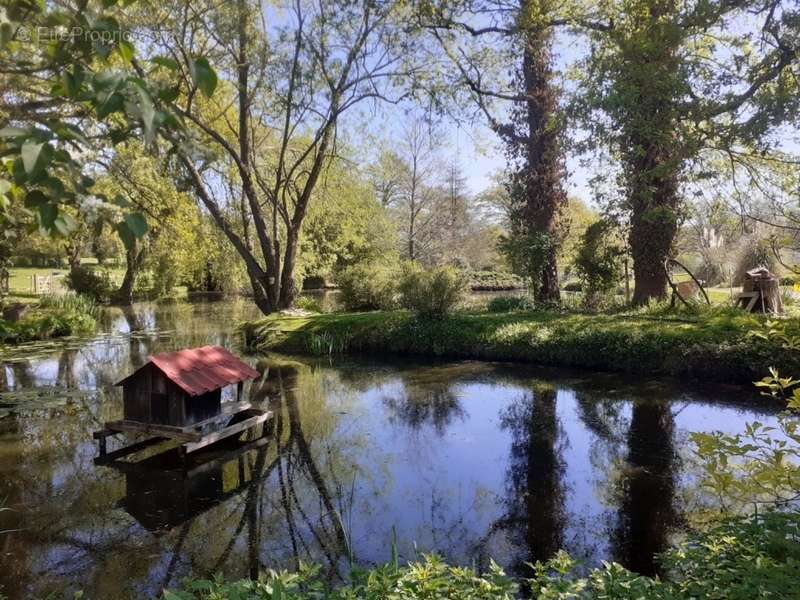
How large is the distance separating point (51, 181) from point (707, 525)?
16.6ft

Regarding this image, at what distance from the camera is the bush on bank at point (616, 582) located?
2.29 m

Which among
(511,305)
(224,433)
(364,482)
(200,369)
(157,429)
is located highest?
(511,305)

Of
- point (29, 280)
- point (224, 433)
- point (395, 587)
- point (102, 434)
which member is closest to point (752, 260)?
point (224, 433)

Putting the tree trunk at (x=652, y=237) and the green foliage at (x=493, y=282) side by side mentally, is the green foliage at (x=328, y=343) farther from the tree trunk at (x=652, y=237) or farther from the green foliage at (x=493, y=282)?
the green foliage at (x=493, y=282)

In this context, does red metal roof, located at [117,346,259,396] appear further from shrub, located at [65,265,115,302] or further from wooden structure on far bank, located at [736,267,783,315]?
shrub, located at [65,265,115,302]

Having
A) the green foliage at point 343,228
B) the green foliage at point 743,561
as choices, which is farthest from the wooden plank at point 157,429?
the green foliage at point 343,228

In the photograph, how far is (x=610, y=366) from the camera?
10609mm

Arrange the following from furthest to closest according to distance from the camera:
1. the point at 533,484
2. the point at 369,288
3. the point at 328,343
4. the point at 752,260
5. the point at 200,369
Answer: the point at 752,260
the point at 369,288
the point at 328,343
the point at 200,369
the point at 533,484

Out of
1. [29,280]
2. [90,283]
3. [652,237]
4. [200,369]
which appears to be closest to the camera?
[200,369]

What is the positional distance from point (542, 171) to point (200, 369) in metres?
11.8

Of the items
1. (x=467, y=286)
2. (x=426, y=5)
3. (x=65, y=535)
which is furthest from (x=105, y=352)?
(x=426, y=5)

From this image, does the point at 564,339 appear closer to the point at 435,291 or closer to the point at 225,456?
the point at 435,291

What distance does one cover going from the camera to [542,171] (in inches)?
614

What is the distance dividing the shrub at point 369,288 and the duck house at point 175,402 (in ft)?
38.0
